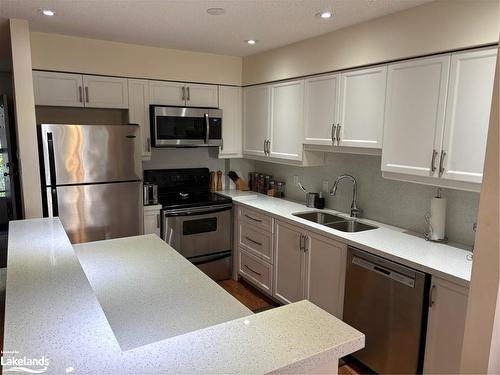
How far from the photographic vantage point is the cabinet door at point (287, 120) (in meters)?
3.29

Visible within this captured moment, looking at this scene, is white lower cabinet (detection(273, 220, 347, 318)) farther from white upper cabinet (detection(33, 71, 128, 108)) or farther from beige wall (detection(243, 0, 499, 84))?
white upper cabinet (detection(33, 71, 128, 108))

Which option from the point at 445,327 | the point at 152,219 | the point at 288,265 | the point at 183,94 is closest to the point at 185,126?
the point at 183,94

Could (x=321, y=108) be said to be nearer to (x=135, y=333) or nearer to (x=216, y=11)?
(x=216, y=11)

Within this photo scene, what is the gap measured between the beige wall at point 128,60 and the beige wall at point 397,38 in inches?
27.4

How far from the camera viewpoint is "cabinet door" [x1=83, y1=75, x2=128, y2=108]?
10.7ft

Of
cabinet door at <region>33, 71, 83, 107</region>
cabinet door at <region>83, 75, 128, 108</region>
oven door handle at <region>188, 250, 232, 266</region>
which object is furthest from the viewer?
oven door handle at <region>188, 250, 232, 266</region>

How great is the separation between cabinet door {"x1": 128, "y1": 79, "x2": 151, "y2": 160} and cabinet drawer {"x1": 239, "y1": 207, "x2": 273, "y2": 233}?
1.13 metres

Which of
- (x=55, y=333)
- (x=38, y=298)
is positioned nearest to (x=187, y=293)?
(x=38, y=298)

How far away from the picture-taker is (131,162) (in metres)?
3.24

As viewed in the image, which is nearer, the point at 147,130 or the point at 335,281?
the point at 335,281

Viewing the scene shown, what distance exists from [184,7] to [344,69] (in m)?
1.28

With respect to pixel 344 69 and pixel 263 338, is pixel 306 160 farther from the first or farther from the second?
pixel 263 338

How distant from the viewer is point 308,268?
2.85m

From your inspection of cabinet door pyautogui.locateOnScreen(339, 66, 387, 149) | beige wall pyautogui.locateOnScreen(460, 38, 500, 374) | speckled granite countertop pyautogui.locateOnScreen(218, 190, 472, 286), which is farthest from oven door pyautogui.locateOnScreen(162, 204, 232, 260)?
beige wall pyautogui.locateOnScreen(460, 38, 500, 374)
